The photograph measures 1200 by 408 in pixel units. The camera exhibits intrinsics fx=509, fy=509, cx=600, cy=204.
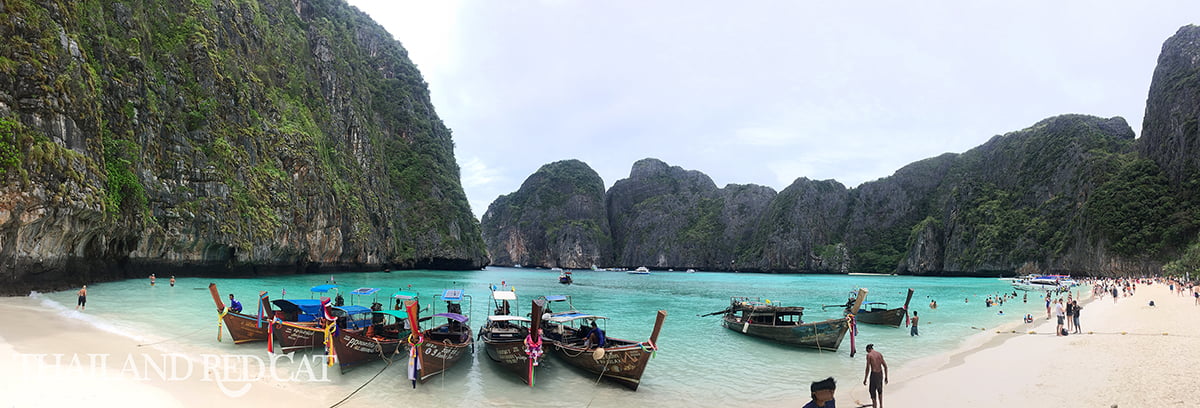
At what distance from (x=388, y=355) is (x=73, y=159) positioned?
22.6 meters

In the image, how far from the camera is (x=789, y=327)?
2223 centimetres

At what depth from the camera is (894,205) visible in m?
174

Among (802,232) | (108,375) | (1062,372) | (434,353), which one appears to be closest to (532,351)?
(434,353)

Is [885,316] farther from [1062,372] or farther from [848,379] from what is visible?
[848,379]

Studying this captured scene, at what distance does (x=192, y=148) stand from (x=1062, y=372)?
180 ft

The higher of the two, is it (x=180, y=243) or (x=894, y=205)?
(x=894, y=205)

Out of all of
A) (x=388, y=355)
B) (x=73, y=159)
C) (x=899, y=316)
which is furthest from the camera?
(x=899, y=316)

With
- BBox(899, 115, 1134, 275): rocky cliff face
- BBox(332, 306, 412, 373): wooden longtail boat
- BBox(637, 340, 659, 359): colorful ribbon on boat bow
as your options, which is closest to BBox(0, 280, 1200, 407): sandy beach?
BBox(332, 306, 412, 373): wooden longtail boat

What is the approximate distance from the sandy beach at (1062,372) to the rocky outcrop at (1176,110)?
78863 mm

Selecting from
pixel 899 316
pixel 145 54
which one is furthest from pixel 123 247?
pixel 899 316

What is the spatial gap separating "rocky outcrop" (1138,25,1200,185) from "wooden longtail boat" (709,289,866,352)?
9084 centimetres

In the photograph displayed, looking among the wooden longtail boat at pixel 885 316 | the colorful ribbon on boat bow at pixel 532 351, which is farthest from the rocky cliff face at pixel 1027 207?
the colorful ribbon on boat bow at pixel 532 351

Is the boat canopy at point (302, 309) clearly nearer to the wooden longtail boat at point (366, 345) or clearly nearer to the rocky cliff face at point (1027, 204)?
the wooden longtail boat at point (366, 345)

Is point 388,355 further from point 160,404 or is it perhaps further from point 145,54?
point 145,54
